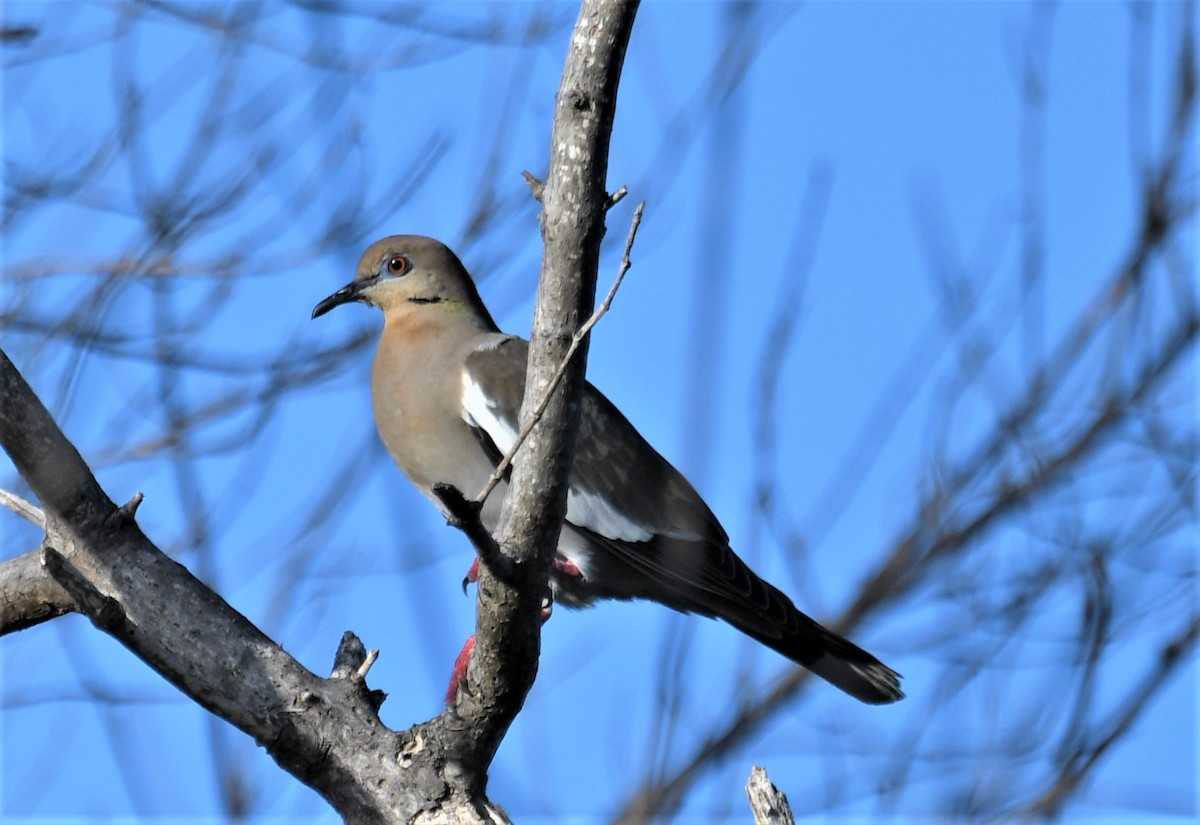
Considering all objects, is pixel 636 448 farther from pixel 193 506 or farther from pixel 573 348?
pixel 573 348

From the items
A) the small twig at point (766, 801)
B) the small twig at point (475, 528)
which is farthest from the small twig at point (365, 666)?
the small twig at point (766, 801)

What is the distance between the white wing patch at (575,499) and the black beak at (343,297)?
0.66 metres

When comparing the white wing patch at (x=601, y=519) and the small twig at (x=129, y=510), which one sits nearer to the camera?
the small twig at (x=129, y=510)

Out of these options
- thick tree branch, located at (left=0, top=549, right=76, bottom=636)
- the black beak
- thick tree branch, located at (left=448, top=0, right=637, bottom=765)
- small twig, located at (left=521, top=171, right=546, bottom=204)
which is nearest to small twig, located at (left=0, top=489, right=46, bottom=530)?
thick tree branch, located at (left=0, top=549, right=76, bottom=636)

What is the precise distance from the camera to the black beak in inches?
188

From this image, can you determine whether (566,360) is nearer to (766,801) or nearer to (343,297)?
(766,801)

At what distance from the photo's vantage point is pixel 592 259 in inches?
91.2

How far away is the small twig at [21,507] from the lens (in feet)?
9.86

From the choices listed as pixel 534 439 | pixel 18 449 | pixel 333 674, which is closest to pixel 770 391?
pixel 534 439

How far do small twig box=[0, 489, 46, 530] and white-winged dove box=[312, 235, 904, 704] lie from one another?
1234 mm

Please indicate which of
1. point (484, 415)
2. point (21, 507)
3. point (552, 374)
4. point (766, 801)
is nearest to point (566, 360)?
point (552, 374)

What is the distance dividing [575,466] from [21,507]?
1835mm

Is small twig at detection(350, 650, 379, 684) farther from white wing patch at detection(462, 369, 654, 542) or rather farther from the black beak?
the black beak

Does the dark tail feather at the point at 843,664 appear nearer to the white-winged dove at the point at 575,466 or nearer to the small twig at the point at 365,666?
the white-winged dove at the point at 575,466
